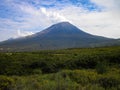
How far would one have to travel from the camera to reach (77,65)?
46656 mm

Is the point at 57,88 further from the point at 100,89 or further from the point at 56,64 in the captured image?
the point at 56,64

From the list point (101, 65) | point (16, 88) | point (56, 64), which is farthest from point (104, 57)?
point (16, 88)

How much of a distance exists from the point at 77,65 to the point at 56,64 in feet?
12.6

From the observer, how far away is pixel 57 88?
12.7 meters

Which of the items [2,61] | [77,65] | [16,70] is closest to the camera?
[16,70]

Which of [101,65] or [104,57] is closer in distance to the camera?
[101,65]

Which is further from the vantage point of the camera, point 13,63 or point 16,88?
point 13,63

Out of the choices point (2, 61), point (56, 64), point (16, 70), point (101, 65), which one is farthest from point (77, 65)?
point (101, 65)

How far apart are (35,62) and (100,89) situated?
114 feet

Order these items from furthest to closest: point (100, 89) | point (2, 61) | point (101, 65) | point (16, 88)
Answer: point (2, 61)
point (101, 65)
point (100, 89)
point (16, 88)

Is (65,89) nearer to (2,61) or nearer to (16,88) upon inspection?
(16,88)

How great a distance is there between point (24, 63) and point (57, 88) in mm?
36489

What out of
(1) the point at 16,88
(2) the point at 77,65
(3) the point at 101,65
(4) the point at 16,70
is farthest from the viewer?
(2) the point at 77,65

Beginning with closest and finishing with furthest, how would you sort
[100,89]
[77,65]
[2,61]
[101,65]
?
[100,89], [101,65], [77,65], [2,61]
